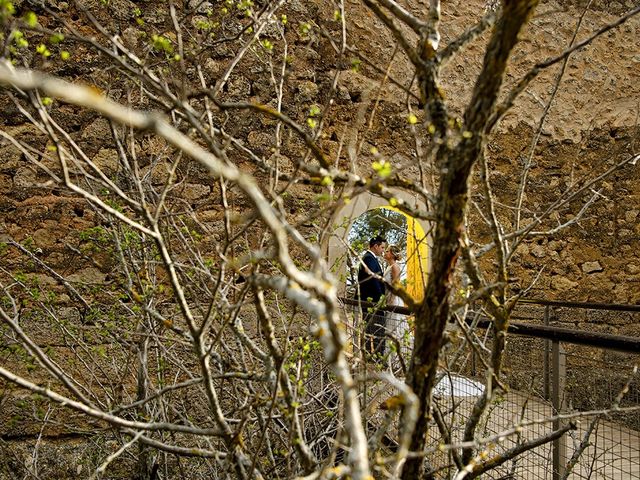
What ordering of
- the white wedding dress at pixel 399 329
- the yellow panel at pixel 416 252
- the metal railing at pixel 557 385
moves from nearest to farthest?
the yellow panel at pixel 416 252 < the white wedding dress at pixel 399 329 < the metal railing at pixel 557 385

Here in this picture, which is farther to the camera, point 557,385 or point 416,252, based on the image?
point 416,252

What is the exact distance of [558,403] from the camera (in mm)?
1975

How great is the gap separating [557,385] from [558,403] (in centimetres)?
7

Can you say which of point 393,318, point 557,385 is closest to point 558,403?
point 557,385

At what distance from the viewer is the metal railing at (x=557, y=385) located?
209cm

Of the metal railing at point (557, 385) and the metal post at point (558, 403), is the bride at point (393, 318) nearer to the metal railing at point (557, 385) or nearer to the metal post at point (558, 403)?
the metal railing at point (557, 385)

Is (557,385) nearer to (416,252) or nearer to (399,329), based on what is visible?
(399,329)

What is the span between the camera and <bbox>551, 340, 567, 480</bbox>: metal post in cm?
195

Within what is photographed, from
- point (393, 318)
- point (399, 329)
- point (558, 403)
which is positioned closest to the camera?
point (558, 403)

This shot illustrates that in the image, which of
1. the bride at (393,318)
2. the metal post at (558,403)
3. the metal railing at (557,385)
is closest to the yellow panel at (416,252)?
the bride at (393,318)

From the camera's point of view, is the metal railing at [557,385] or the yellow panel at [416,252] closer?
the yellow panel at [416,252]

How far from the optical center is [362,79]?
5.00 metres

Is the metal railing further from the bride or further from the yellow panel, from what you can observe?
the yellow panel

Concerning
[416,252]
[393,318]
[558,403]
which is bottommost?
[558,403]
